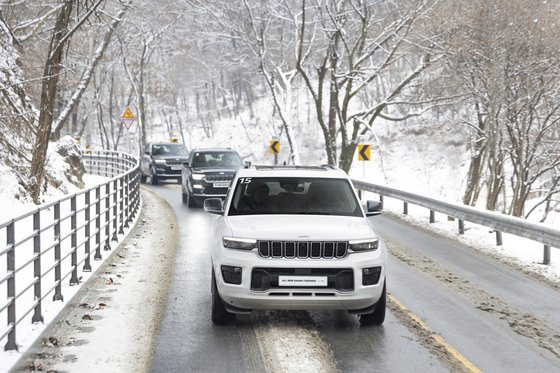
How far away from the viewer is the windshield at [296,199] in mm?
7586

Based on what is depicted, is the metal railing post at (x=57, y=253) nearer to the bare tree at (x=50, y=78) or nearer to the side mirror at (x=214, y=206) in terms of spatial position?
the side mirror at (x=214, y=206)

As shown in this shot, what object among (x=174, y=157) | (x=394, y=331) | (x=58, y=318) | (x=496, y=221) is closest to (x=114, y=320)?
(x=58, y=318)

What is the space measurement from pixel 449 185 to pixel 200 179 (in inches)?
1264

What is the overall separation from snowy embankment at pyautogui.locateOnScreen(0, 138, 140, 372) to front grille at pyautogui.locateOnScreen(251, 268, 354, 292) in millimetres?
2017

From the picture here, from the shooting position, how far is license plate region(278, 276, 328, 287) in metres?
6.53

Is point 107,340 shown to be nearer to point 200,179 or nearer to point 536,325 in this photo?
point 536,325

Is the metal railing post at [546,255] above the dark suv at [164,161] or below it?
below

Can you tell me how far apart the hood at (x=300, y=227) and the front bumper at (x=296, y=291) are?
0.65 feet

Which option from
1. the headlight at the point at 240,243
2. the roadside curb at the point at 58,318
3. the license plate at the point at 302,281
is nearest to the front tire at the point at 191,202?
the roadside curb at the point at 58,318

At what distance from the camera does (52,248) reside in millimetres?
11789

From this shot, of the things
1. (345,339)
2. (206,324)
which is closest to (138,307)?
(206,324)

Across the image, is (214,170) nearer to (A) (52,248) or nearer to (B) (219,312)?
(A) (52,248)

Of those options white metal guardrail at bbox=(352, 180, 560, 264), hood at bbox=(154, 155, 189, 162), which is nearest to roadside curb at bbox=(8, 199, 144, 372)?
white metal guardrail at bbox=(352, 180, 560, 264)

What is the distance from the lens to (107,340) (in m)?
6.62
